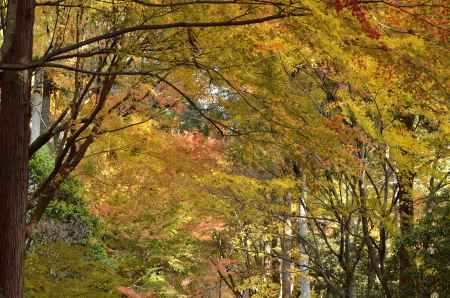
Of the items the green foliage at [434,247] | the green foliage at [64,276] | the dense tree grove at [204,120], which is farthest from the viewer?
the green foliage at [434,247]

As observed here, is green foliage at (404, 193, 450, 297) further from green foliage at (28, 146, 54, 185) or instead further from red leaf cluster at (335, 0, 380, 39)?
green foliage at (28, 146, 54, 185)

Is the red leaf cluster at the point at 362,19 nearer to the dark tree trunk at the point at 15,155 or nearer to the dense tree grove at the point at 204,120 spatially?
the dense tree grove at the point at 204,120

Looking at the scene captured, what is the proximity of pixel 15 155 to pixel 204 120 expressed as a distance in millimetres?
4230

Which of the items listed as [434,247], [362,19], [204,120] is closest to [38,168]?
[204,120]

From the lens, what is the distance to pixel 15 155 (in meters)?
4.80

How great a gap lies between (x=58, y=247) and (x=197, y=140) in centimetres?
508

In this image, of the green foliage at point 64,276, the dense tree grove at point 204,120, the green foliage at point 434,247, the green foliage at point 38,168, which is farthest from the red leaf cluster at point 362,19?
the green foliage at point 38,168

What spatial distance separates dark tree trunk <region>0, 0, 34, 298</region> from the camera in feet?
15.5

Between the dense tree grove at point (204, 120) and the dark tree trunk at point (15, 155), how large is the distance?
1 cm

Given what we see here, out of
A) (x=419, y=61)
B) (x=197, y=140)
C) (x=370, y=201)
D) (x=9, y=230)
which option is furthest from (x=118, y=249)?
(x=419, y=61)

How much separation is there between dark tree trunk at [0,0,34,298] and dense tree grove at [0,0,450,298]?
0.04 ft

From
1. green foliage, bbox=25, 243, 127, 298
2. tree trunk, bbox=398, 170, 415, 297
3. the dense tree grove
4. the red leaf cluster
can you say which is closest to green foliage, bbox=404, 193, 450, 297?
the dense tree grove

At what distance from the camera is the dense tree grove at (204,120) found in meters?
3.96

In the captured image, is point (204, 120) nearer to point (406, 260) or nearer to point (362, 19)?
point (406, 260)
